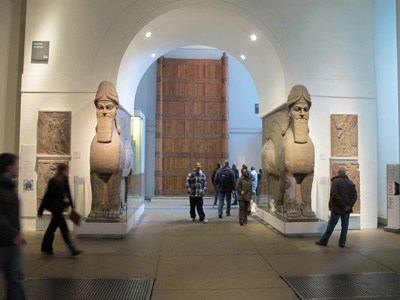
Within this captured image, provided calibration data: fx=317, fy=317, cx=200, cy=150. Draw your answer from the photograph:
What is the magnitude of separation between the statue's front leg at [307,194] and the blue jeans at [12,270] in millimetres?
5453

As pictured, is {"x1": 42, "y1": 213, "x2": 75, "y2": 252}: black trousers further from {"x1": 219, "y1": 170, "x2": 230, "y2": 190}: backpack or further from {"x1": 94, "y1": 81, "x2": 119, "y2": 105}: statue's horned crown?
{"x1": 219, "y1": 170, "x2": 230, "y2": 190}: backpack

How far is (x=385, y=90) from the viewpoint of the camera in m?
8.36

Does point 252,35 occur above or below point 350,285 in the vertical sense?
above

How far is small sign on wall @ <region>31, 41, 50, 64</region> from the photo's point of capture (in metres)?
7.14

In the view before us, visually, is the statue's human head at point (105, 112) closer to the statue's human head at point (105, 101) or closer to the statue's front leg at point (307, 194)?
the statue's human head at point (105, 101)

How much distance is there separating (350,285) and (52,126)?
21.2 ft

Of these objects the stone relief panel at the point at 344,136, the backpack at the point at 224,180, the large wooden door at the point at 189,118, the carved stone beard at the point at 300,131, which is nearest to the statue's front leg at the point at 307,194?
the carved stone beard at the point at 300,131

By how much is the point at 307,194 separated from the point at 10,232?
5.64m

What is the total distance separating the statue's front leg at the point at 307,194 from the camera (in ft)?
22.0

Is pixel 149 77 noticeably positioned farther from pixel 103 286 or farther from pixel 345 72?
pixel 103 286

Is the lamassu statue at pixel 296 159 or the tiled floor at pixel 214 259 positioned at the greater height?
the lamassu statue at pixel 296 159

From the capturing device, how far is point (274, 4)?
7.36m

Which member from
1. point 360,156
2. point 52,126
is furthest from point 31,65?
point 360,156

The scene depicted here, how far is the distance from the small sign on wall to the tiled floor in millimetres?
3827
